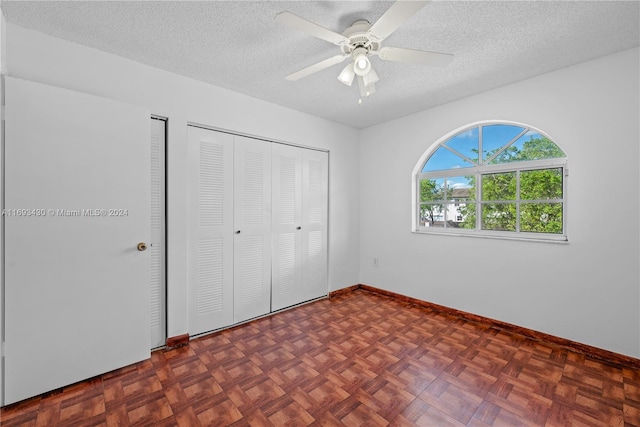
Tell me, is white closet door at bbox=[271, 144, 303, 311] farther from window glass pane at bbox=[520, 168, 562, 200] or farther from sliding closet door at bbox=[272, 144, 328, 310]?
window glass pane at bbox=[520, 168, 562, 200]

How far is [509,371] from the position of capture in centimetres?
205

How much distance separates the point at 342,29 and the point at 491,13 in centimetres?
92

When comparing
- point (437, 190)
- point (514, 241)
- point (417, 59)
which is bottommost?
point (514, 241)

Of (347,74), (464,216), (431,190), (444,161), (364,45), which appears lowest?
(464,216)

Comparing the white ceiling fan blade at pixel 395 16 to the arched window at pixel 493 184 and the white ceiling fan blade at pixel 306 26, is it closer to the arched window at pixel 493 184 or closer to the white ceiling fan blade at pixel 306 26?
the white ceiling fan blade at pixel 306 26

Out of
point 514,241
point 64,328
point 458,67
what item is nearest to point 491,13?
point 458,67

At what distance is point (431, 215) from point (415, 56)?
87.5 inches

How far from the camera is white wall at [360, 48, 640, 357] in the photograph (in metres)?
2.15

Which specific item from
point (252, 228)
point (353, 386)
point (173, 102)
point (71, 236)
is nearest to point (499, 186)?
point (353, 386)

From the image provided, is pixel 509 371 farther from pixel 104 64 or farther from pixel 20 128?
pixel 104 64

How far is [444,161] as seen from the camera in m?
3.39

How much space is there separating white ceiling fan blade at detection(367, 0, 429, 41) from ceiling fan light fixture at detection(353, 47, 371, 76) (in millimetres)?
134

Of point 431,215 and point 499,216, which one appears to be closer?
point 499,216

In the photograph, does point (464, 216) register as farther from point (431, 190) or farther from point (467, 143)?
point (467, 143)
